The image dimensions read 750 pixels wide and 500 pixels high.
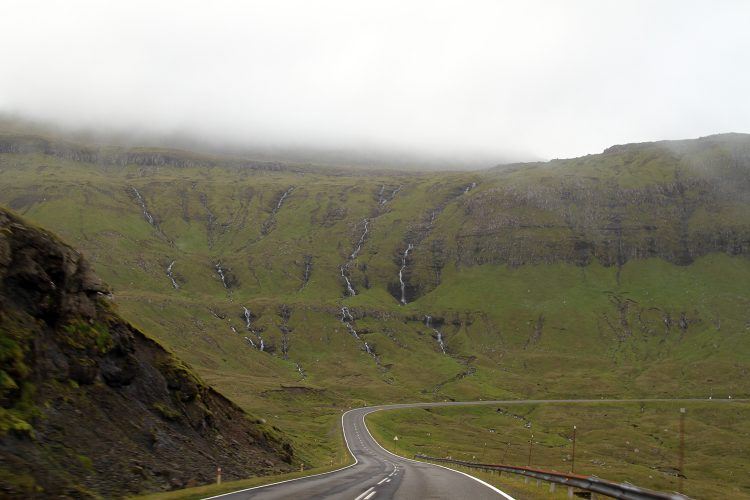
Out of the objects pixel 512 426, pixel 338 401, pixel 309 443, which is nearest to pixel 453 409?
pixel 512 426

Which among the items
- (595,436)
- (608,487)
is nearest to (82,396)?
(608,487)

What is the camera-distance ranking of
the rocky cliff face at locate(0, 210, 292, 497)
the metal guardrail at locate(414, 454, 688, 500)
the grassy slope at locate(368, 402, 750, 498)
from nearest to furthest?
the metal guardrail at locate(414, 454, 688, 500) < the rocky cliff face at locate(0, 210, 292, 497) < the grassy slope at locate(368, 402, 750, 498)

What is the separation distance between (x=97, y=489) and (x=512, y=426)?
143646 millimetres

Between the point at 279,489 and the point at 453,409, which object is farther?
the point at 453,409

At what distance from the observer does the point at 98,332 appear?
3388 centimetres

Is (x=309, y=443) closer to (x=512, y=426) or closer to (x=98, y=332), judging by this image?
(x=98, y=332)

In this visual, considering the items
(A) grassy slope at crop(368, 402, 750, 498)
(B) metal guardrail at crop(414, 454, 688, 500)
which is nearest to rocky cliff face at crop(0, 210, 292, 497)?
(B) metal guardrail at crop(414, 454, 688, 500)

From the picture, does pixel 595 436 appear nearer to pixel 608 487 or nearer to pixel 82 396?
pixel 608 487

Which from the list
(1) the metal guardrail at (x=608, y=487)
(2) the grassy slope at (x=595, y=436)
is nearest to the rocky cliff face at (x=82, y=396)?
(1) the metal guardrail at (x=608, y=487)

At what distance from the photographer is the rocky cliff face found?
23109 millimetres

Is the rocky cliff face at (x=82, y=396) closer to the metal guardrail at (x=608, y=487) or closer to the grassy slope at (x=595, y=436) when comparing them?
the metal guardrail at (x=608, y=487)

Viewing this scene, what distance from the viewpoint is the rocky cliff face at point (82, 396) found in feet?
75.8

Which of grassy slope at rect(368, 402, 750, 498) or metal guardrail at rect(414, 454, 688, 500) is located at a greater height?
metal guardrail at rect(414, 454, 688, 500)

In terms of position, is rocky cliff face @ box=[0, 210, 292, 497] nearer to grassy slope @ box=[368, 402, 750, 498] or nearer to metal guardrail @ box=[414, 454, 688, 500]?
metal guardrail @ box=[414, 454, 688, 500]
